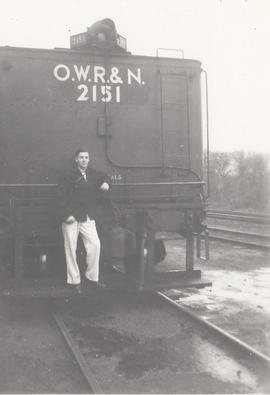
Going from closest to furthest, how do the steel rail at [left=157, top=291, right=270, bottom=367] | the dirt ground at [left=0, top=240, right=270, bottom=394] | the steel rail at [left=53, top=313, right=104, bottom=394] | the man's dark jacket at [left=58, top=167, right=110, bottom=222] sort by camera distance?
the steel rail at [left=53, top=313, right=104, bottom=394]
the dirt ground at [left=0, top=240, right=270, bottom=394]
the steel rail at [left=157, top=291, right=270, bottom=367]
the man's dark jacket at [left=58, top=167, right=110, bottom=222]

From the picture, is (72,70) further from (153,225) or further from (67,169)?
(153,225)

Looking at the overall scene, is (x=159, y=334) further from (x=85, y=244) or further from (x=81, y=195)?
(x=81, y=195)

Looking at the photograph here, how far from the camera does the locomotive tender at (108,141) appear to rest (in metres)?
5.66

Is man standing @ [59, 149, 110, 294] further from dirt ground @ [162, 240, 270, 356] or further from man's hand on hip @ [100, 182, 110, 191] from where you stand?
dirt ground @ [162, 240, 270, 356]

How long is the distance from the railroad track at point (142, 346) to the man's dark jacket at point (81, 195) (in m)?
1.24

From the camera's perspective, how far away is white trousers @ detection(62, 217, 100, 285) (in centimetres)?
533

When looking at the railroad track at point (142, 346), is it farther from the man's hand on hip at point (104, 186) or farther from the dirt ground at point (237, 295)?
the man's hand on hip at point (104, 186)

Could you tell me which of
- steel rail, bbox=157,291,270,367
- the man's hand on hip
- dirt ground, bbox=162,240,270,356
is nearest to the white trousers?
the man's hand on hip

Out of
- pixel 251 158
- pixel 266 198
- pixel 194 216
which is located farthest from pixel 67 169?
pixel 251 158

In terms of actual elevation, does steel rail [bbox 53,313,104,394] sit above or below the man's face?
below

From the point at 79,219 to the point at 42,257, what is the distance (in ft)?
3.04

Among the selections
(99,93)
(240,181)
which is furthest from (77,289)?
(240,181)

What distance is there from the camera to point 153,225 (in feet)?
18.9

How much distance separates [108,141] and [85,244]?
1451 mm
